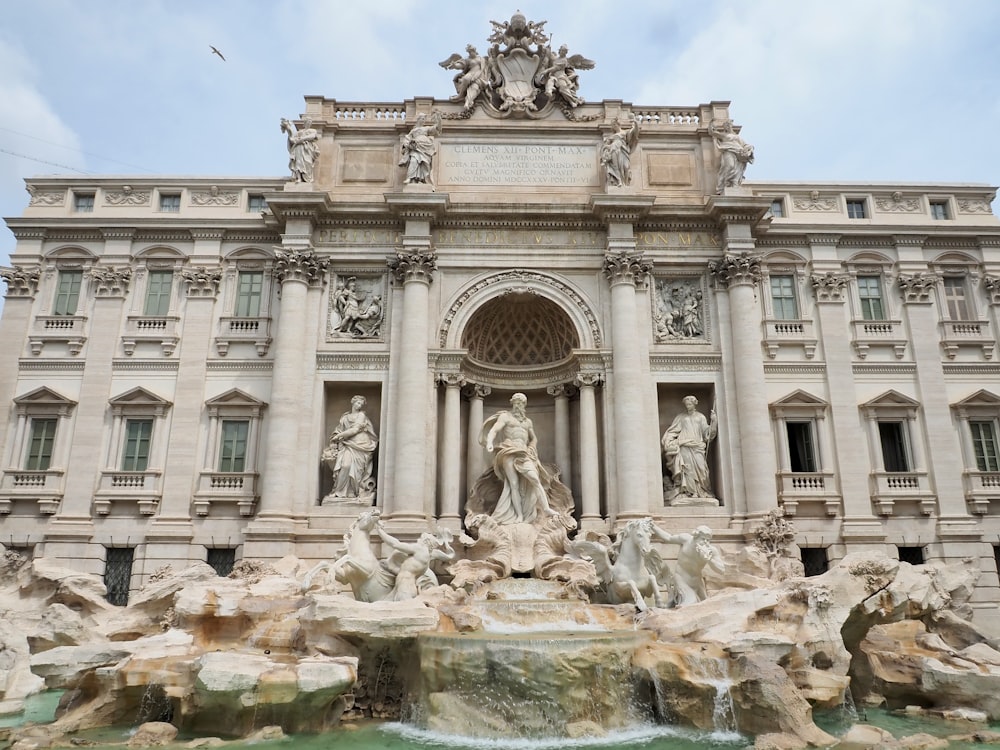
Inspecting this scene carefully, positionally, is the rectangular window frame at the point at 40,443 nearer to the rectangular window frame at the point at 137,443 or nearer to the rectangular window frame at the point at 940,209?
the rectangular window frame at the point at 137,443

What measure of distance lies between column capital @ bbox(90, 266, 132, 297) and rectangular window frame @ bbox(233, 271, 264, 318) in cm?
347

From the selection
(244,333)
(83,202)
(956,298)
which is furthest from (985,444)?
(83,202)

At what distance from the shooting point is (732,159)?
21.4m

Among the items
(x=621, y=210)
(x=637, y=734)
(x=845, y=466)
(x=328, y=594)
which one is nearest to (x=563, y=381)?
(x=621, y=210)

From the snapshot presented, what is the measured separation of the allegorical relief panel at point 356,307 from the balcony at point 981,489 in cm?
1809

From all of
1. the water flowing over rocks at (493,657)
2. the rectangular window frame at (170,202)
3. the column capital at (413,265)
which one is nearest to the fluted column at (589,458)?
the water flowing over rocks at (493,657)

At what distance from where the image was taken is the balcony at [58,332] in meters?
21.1

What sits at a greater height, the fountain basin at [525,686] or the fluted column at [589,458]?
the fluted column at [589,458]

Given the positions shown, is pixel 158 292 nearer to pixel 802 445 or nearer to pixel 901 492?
pixel 802 445

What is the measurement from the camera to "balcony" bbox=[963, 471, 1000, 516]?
20234mm

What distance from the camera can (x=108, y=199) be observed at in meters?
22.5

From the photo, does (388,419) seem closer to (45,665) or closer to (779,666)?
(45,665)

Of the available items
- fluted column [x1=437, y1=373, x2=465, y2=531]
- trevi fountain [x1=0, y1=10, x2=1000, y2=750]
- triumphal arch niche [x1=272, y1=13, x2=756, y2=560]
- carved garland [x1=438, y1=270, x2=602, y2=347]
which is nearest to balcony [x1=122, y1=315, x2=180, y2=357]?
triumphal arch niche [x1=272, y1=13, x2=756, y2=560]

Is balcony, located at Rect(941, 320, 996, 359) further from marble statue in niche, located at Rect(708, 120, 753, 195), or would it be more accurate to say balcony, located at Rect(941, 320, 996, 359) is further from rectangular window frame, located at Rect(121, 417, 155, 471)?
rectangular window frame, located at Rect(121, 417, 155, 471)
